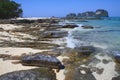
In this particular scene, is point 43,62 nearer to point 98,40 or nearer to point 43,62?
point 43,62

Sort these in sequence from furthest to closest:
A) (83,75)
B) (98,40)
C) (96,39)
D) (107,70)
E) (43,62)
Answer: (96,39) → (98,40) → (107,70) → (43,62) → (83,75)

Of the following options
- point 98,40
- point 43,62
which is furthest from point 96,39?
point 43,62

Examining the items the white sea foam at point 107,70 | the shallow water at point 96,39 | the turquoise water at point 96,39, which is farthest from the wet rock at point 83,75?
the turquoise water at point 96,39

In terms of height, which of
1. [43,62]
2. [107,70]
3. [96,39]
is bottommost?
[96,39]

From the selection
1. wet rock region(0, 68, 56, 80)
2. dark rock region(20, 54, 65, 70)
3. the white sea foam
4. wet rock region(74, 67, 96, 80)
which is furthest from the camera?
dark rock region(20, 54, 65, 70)

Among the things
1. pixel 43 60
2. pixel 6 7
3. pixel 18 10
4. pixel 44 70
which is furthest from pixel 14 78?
pixel 18 10

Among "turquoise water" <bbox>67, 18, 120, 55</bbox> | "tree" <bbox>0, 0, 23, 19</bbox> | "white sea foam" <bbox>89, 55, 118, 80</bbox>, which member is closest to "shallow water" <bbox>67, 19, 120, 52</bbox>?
"turquoise water" <bbox>67, 18, 120, 55</bbox>

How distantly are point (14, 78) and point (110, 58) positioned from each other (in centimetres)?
782

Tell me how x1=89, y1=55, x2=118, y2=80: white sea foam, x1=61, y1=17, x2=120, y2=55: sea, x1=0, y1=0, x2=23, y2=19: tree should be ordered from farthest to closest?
x1=0, y1=0, x2=23, y2=19: tree < x1=61, y1=17, x2=120, y2=55: sea < x1=89, y1=55, x2=118, y2=80: white sea foam

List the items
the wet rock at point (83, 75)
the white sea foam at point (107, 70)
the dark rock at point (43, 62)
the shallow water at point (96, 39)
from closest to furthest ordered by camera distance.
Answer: the wet rock at point (83, 75), the white sea foam at point (107, 70), the dark rock at point (43, 62), the shallow water at point (96, 39)

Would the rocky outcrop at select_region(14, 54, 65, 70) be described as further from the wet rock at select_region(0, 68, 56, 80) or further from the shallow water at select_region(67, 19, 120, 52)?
the shallow water at select_region(67, 19, 120, 52)

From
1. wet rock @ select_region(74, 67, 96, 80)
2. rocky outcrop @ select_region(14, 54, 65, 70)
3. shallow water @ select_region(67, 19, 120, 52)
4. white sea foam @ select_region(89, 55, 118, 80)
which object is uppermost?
rocky outcrop @ select_region(14, 54, 65, 70)

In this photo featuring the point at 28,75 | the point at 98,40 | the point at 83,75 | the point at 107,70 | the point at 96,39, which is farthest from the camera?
the point at 96,39

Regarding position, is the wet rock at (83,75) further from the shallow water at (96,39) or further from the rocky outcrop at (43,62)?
the shallow water at (96,39)
